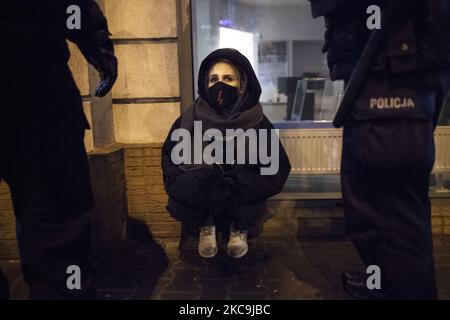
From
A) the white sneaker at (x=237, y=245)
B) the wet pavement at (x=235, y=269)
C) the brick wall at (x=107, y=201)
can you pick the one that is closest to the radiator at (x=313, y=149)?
the wet pavement at (x=235, y=269)

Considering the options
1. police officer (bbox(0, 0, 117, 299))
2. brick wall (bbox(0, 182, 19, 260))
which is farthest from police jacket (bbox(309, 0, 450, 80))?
brick wall (bbox(0, 182, 19, 260))

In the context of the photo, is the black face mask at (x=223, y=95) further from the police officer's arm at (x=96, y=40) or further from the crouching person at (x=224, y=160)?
the police officer's arm at (x=96, y=40)

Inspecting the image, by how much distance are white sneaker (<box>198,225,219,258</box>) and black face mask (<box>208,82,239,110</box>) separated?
84cm

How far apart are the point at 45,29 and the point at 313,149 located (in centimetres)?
268

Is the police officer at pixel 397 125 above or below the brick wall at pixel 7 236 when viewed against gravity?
above

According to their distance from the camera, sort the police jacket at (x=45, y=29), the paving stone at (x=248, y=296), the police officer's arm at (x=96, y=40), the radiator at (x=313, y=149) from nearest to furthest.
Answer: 1. the police jacket at (x=45, y=29)
2. the police officer's arm at (x=96, y=40)
3. the paving stone at (x=248, y=296)
4. the radiator at (x=313, y=149)

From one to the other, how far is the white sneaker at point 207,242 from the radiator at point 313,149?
139cm

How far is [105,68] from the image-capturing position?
90.4 inches

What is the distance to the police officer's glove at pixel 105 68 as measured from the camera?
7.45ft

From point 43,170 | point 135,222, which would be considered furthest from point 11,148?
point 135,222

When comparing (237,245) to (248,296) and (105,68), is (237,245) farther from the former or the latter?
(105,68)

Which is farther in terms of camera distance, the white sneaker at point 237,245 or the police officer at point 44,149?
the white sneaker at point 237,245

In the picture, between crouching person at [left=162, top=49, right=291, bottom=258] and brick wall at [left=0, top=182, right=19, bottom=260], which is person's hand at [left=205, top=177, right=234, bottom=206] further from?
brick wall at [left=0, top=182, right=19, bottom=260]

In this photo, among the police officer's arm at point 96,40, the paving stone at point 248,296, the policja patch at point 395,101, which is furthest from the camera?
the paving stone at point 248,296
